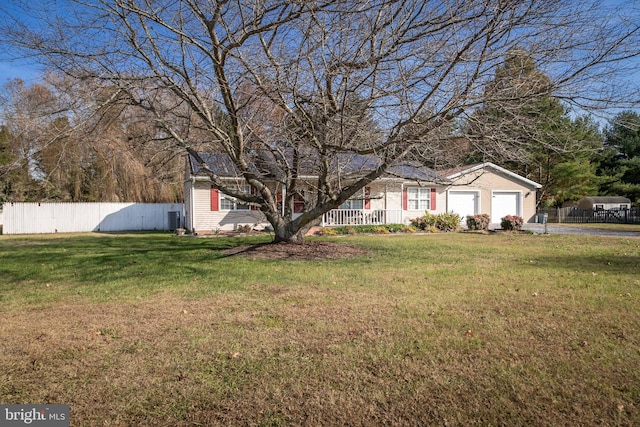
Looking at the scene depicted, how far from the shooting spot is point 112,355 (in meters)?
3.56

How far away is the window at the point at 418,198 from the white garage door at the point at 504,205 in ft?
13.7

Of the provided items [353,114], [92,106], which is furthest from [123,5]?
[353,114]

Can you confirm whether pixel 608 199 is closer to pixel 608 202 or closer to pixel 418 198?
pixel 608 202

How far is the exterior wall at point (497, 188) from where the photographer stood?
2180 cm

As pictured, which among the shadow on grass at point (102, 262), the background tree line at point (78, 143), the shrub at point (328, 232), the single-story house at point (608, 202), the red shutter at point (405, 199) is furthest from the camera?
the single-story house at point (608, 202)

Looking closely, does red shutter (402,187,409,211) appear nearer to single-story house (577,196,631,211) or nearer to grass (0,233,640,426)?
grass (0,233,640,426)

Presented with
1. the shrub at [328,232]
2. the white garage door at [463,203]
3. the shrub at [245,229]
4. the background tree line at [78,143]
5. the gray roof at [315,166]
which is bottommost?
the shrub at [328,232]

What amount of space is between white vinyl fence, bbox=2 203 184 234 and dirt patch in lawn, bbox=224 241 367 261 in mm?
11763

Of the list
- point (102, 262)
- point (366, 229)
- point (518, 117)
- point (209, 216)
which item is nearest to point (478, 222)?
point (366, 229)

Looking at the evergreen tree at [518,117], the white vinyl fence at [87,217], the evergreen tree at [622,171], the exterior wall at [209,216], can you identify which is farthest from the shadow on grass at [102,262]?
the evergreen tree at [622,171]

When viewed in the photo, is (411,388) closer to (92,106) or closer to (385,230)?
(92,106)

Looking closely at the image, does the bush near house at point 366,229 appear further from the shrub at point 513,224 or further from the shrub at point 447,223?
the shrub at point 513,224

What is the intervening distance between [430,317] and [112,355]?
330cm

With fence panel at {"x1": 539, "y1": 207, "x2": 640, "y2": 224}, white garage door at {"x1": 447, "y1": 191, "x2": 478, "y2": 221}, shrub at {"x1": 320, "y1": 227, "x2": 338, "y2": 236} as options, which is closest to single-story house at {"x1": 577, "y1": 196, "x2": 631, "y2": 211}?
fence panel at {"x1": 539, "y1": 207, "x2": 640, "y2": 224}
